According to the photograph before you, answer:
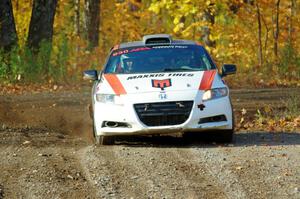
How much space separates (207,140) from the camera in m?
13.1

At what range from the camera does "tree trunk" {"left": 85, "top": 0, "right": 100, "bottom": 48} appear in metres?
34.8

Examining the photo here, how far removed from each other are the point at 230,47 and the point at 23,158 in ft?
63.4

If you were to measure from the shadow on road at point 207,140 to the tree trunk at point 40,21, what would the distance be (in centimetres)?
1460

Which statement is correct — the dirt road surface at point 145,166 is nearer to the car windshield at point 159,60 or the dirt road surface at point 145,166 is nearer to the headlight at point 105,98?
the headlight at point 105,98

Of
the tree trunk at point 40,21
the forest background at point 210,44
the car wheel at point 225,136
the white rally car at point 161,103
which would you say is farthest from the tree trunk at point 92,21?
the car wheel at point 225,136

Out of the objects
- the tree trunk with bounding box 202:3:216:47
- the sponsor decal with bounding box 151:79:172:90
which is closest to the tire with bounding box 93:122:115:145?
the sponsor decal with bounding box 151:79:172:90

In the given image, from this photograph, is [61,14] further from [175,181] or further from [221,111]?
[175,181]

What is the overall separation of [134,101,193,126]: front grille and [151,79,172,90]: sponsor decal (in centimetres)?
28

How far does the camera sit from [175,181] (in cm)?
948

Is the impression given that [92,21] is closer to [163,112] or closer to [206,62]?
[206,62]

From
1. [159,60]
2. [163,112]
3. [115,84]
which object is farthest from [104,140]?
[159,60]

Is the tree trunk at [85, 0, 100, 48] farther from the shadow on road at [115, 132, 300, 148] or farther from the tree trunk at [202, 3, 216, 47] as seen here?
the shadow on road at [115, 132, 300, 148]

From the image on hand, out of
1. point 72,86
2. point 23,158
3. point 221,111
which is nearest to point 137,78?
point 221,111

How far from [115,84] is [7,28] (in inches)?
586
